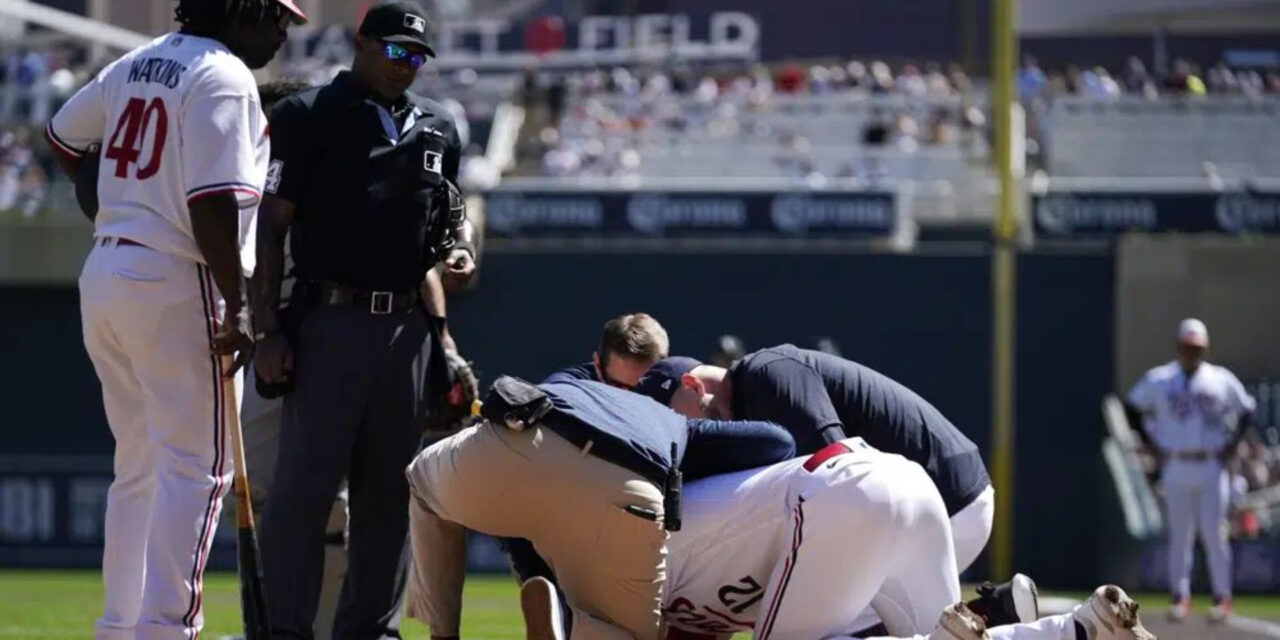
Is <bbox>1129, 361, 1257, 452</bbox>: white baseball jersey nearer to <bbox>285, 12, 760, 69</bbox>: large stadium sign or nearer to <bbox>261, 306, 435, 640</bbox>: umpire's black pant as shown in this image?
<bbox>261, 306, 435, 640</bbox>: umpire's black pant

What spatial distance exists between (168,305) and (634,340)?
1512 mm

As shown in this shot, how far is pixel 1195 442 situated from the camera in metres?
14.9

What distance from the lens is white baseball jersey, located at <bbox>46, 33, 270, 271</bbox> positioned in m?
5.94

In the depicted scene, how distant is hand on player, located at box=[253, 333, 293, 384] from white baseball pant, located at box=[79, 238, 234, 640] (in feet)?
1.44

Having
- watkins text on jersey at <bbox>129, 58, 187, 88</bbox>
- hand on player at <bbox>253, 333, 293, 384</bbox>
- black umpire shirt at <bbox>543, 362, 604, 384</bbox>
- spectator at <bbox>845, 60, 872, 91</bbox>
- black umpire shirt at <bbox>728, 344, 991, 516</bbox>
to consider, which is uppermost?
spectator at <bbox>845, 60, 872, 91</bbox>

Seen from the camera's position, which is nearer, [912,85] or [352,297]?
[352,297]

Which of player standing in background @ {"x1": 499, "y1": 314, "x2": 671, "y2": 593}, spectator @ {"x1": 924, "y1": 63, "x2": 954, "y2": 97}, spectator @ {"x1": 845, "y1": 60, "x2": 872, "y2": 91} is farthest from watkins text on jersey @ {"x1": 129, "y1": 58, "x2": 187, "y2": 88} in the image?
spectator @ {"x1": 845, "y1": 60, "x2": 872, "y2": 91}

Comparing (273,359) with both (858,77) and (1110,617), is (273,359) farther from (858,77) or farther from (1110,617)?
(858,77)

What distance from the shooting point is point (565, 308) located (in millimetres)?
20875

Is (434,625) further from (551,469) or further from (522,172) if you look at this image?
(522,172)

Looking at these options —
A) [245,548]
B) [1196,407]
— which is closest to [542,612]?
[245,548]

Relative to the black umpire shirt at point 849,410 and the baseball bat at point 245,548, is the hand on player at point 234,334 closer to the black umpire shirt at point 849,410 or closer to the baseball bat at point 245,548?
the baseball bat at point 245,548

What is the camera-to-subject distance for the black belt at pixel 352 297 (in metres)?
6.61

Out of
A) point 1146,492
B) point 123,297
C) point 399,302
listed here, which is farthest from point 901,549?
point 1146,492
